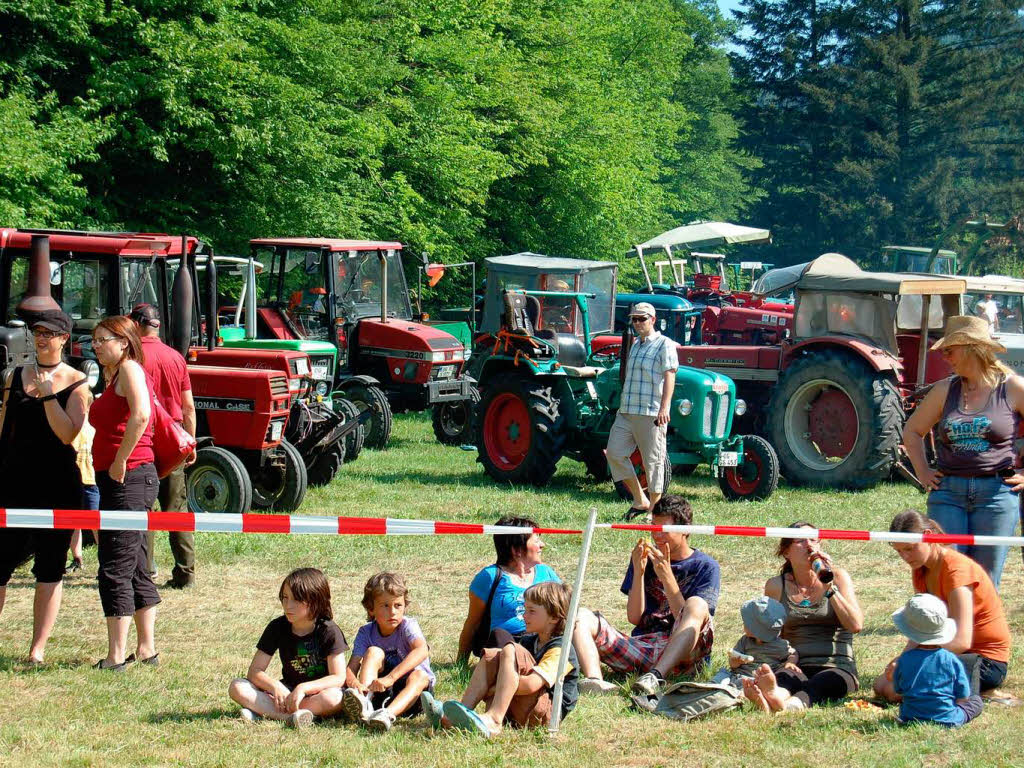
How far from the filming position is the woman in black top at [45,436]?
5824mm

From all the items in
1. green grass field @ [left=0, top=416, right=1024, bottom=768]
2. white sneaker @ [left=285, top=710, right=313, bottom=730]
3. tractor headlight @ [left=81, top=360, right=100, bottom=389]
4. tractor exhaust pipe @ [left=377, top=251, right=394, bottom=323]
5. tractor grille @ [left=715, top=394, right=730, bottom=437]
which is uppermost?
tractor exhaust pipe @ [left=377, top=251, right=394, bottom=323]

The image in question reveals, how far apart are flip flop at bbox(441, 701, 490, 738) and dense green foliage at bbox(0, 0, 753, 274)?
11.2 metres

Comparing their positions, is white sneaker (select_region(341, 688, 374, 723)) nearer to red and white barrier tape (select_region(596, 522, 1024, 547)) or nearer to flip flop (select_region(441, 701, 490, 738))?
flip flop (select_region(441, 701, 490, 738))

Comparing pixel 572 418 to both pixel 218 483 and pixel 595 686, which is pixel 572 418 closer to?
pixel 218 483

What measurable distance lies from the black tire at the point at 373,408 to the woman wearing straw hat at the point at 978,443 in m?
9.41

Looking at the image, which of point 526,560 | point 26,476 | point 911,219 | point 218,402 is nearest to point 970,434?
point 526,560

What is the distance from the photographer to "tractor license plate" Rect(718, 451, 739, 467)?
11297 mm

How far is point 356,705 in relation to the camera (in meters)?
5.21

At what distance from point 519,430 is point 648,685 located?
280 inches

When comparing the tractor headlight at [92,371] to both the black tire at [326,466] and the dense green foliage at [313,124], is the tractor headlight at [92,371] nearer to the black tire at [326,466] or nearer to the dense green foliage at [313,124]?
the black tire at [326,466]

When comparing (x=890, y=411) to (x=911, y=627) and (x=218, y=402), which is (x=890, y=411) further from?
(x=911, y=627)

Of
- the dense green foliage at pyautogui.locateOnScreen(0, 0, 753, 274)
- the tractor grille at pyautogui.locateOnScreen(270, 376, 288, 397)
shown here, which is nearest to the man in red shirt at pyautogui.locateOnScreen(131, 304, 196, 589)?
the tractor grille at pyautogui.locateOnScreen(270, 376, 288, 397)

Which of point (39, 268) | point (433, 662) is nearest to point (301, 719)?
point (433, 662)

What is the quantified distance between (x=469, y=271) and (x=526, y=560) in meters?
19.3
